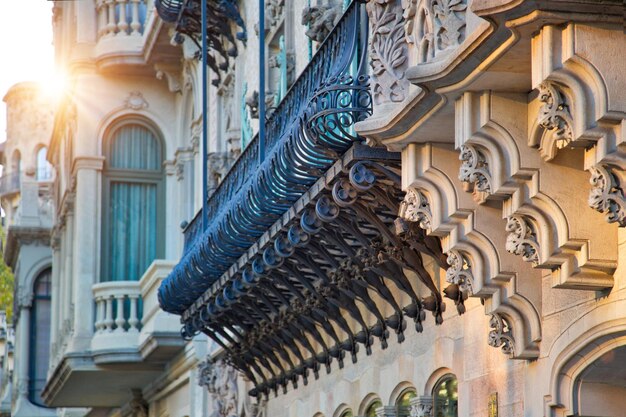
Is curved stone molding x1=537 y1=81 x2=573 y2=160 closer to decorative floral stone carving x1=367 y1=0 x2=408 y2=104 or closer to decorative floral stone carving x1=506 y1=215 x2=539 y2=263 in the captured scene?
decorative floral stone carving x1=506 y1=215 x2=539 y2=263

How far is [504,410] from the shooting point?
11789mm

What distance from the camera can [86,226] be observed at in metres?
29.7

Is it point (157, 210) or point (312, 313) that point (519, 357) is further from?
point (157, 210)

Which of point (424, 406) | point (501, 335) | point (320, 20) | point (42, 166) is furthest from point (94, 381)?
point (42, 166)

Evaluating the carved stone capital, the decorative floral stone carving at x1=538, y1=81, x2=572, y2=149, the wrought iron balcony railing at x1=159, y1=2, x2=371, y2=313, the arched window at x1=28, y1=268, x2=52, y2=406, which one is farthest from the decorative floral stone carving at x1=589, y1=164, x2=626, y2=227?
the arched window at x1=28, y1=268, x2=52, y2=406

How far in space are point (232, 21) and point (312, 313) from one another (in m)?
6.78

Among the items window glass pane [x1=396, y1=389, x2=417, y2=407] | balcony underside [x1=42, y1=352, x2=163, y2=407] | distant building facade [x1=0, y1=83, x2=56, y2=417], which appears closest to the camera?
window glass pane [x1=396, y1=389, x2=417, y2=407]

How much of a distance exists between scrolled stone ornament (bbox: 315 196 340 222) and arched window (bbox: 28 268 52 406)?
3297cm

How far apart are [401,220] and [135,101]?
59.0 ft

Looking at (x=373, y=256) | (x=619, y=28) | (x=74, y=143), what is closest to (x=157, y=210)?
(x=74, y=143)

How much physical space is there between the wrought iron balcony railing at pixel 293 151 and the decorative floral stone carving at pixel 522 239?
278 cm

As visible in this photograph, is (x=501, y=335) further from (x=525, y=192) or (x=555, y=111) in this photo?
(x=555, y=111)

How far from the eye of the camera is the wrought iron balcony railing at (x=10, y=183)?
5900cm

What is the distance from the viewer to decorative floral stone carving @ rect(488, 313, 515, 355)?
11.1 metres
